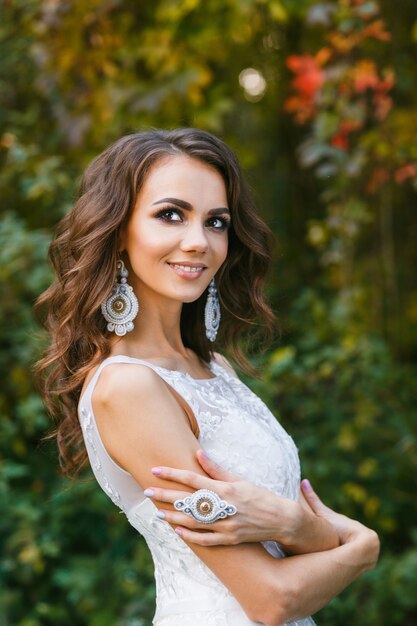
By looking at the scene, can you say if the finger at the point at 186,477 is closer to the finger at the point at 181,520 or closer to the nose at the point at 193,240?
the finger at the point at 181,520

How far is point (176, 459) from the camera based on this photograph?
1904 mm

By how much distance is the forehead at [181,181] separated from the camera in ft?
6.92

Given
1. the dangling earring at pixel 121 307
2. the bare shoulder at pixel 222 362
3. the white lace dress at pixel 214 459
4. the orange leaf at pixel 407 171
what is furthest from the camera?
the orange leaf at pixel 407 171

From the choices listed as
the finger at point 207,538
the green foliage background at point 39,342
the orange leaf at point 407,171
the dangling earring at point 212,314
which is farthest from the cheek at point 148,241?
the orange leaf at point 407,171

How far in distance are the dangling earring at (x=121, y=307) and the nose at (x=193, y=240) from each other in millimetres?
194

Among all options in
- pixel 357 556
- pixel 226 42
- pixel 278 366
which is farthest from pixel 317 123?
pixel 357 556

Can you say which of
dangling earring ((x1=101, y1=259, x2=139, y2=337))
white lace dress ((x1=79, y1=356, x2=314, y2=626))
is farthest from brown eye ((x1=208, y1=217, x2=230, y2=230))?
white lace dress ((x1=79, y1=356, x2=314, y2=626))

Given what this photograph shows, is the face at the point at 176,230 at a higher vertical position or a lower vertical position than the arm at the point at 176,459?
higher

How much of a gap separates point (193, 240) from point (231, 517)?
630 millimetres

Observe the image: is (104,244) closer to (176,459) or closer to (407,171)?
(176,459)

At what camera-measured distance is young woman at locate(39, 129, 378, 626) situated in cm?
191

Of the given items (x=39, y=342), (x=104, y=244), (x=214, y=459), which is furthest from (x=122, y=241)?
(x=39, y=342)

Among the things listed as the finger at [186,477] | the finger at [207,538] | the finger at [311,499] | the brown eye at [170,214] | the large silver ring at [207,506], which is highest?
the brown eye at [170,214]

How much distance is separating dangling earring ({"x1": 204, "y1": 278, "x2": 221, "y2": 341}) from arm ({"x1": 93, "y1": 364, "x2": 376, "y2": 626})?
500mm
